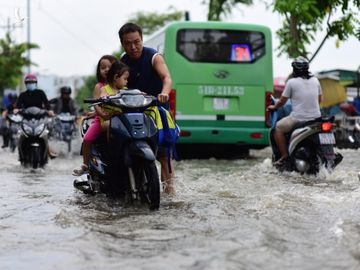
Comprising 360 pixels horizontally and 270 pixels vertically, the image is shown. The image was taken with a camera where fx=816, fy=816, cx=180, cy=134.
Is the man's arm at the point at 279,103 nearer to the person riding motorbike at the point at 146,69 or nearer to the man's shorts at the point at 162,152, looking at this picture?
the person riding motorbike at the point at 146,69

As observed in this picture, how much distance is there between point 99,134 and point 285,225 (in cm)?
246

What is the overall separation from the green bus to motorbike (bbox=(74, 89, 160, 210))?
7968mm

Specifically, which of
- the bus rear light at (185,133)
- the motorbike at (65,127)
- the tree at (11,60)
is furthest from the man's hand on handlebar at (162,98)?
the tree at (11,60)

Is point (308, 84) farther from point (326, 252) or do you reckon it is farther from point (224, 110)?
point (326, 252)

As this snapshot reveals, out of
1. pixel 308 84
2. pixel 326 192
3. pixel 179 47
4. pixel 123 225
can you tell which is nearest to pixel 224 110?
pixel 179 47

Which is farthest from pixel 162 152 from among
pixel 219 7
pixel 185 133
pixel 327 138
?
pixel 219 7

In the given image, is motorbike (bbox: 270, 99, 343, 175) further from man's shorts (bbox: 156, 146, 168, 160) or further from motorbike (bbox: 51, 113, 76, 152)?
motorbike (bbox: 51, 113, 76, 152)

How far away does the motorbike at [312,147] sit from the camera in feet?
33.1

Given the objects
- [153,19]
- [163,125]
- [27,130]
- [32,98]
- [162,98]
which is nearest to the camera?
[162,98]

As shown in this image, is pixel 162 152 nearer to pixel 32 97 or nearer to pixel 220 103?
pixel 32 97

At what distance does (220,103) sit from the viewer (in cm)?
1530

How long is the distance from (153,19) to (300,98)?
6192 cm

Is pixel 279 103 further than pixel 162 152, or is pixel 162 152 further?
pixel 279 103

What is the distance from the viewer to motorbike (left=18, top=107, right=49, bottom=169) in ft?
39.9
